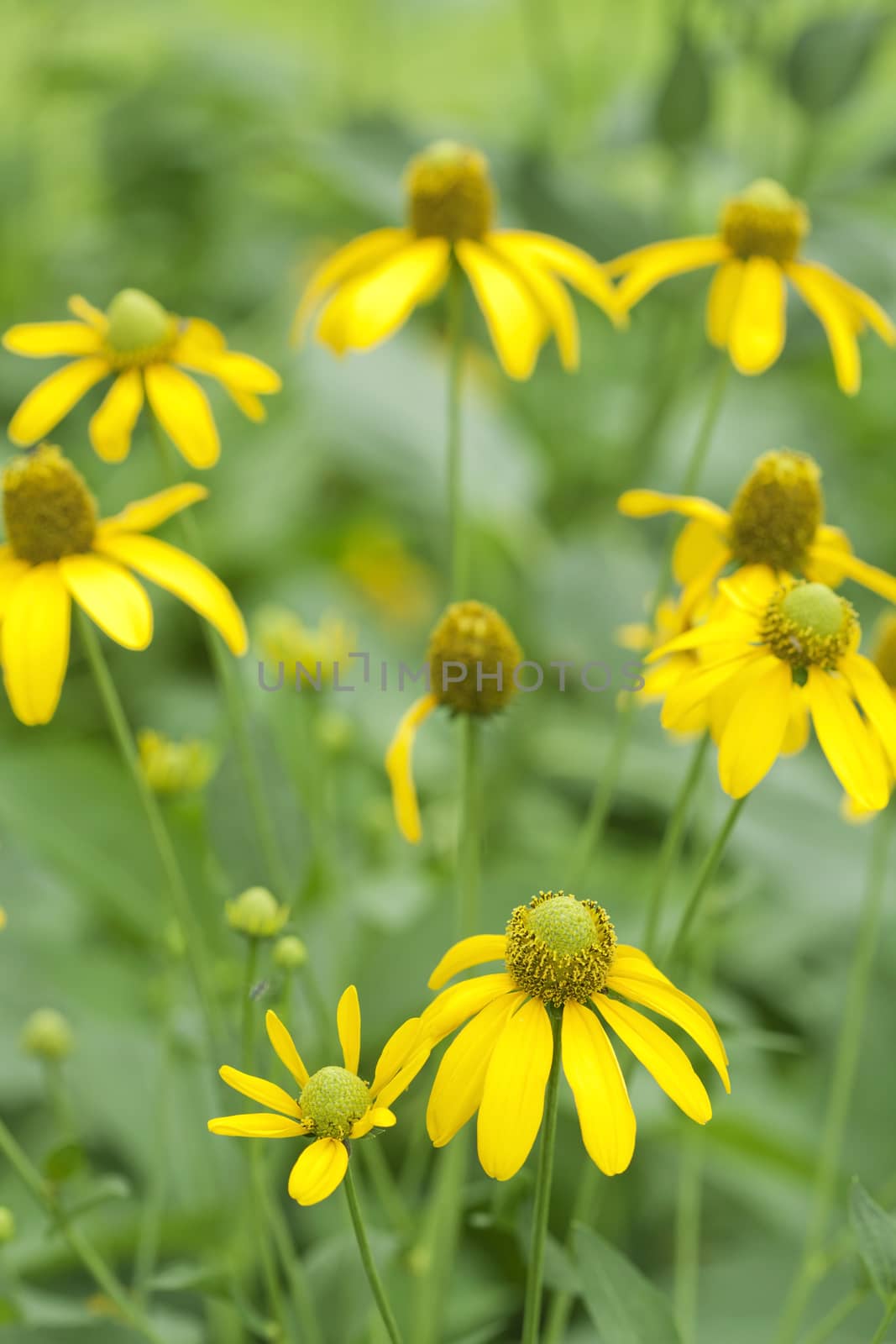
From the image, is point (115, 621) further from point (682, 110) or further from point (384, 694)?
point (384, 694)

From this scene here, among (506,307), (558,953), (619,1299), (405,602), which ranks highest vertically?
(506,307)

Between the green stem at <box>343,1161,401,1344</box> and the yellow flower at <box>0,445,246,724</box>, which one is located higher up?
the yellow flower at <box>0,445,246,724</box>

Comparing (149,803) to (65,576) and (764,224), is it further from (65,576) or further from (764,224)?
(764,224)

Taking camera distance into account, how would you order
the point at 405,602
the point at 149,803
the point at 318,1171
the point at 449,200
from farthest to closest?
the point at 405,602
the point at 449,200
the point at 149,803
the point at 318,1171

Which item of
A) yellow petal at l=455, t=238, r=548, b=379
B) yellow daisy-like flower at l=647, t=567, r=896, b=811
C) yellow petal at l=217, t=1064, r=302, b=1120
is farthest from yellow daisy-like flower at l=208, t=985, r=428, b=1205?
yellow petal at l=455, t=238, r=548, b=379

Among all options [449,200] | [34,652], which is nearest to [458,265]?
[449,200]

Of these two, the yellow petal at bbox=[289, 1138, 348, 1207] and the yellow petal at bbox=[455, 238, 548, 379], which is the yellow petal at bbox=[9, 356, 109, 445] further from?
the yellow petal at bbox=[289, 1138, 348, 1207]

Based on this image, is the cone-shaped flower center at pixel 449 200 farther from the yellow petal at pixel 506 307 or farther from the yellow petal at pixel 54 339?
→ the yellow petal at pixel 54 339

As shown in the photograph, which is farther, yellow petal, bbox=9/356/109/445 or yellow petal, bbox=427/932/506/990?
yellow petal, bbox=9/356/109/445
